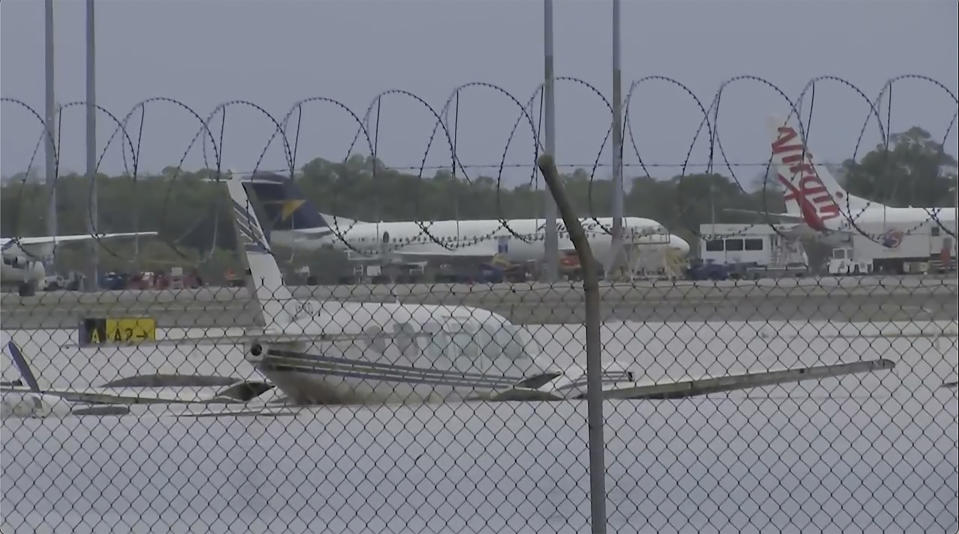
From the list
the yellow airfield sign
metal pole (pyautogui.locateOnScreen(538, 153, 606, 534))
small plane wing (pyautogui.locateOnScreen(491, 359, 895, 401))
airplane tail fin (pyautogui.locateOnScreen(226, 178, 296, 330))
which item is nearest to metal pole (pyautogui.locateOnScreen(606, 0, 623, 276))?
small plane wing (pyautogui.locateOnScreen(491, 359, 895, 401))

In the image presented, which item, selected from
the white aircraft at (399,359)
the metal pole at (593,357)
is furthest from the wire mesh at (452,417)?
the metal pole at (593,357)

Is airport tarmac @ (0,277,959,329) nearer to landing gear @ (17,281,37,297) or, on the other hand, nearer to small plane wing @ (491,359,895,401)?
small plane wing @ (491,359,895,401)

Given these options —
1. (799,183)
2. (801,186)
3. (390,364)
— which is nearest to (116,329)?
(390,364)

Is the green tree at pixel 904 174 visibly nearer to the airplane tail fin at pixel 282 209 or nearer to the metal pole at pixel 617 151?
the metal pole at pixel 617 151

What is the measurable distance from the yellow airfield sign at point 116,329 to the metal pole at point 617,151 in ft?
18.1

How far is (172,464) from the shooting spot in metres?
12.3

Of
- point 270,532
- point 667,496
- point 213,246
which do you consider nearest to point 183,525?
point 270,532

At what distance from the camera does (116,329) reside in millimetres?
18812

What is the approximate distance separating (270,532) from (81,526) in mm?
1050

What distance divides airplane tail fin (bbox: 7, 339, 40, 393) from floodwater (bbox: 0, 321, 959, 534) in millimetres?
516

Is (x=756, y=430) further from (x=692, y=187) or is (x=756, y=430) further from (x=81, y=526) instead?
(x=81, y=526)

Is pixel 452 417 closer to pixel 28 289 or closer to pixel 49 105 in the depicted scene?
pixel 49 105

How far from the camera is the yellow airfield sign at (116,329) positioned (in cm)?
1883

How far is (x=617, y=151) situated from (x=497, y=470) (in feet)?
8.04
